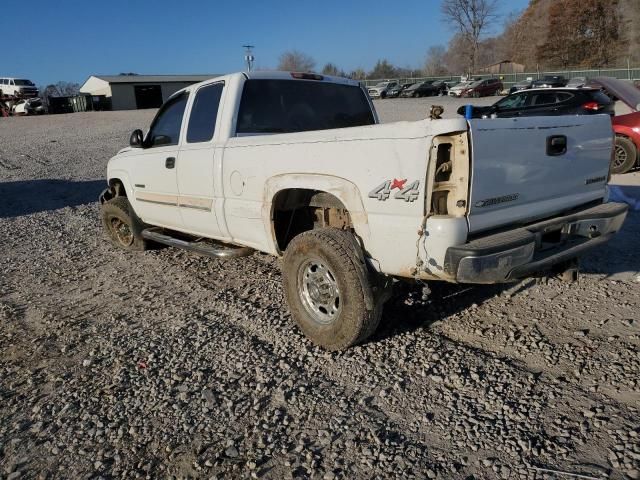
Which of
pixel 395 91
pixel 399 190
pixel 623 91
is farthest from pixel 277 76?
pixel 395 91

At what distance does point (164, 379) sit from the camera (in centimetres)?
340

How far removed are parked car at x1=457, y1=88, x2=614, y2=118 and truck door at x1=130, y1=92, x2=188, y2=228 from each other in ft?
25.8

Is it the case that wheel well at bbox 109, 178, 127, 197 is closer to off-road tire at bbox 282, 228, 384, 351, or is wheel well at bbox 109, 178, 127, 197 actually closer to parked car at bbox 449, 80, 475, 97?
off-road tire at bbox 282, 228, 384, 351

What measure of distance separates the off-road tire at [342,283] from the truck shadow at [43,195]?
24.3 feet

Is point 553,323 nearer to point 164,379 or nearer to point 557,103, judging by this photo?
point 164,379

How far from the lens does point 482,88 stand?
4400 centimetres

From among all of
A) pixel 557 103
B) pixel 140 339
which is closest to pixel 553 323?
pixel 140 339

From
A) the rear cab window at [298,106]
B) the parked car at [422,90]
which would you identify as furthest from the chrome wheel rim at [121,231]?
the parked car at [422,90]

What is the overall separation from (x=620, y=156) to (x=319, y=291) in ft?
25.9

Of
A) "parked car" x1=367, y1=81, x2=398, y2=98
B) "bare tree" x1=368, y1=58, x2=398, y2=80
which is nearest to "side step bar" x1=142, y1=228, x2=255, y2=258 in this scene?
"parked car" x1=367, y1=81, x2=398, y2=98

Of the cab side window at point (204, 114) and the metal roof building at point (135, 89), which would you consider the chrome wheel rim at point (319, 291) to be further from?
the metal roof building at point (135, 89)

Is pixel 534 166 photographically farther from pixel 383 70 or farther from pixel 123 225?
pixel 383 70

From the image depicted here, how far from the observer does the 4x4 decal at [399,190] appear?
9.50 feet

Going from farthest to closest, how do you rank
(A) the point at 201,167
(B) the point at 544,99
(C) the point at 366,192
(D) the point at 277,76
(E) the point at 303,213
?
(B) the point at 544,99
(D) the point at 277,76
(A) the point at 201,167
(E) the point at 303,213
(C) the point at 366,192
